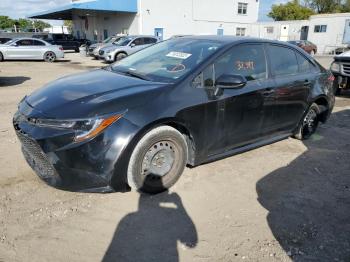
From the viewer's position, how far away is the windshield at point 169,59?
389 cm

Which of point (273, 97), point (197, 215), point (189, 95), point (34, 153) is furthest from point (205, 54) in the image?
point (34, 153)

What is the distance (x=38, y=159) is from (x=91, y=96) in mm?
796

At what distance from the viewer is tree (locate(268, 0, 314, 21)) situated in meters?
64.6

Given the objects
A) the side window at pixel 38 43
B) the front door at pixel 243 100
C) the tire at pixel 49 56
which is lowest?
the tire at pixel 49 56

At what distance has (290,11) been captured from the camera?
66438mm

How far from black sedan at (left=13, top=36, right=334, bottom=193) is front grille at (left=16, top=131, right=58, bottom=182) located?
14mm

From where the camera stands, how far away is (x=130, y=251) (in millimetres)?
2836

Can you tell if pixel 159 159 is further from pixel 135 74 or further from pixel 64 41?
pixel 64 41

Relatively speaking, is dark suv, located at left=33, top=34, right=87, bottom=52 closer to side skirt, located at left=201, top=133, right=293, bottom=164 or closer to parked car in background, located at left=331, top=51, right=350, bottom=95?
parked car in background, located at left=331, top=51, right=350, bottom=95

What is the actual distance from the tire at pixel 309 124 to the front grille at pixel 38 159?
12.8 feet

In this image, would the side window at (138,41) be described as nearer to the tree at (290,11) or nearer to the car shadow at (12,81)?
the car shadow at (12,81)

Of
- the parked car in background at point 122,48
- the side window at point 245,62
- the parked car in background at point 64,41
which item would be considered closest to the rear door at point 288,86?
the side window at point 245,62

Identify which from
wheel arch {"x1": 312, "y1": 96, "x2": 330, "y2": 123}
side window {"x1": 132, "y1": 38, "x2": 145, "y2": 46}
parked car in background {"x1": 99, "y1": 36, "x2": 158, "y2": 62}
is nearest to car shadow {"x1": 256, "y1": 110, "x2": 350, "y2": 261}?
wheel arch {"x1": 312, "y1": 96, "x2": 330, "y2": 123}

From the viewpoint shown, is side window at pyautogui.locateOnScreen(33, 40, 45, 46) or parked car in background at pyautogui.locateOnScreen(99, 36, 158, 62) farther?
side window at pyautogui.locateOnScreen(33, 40, 45, 46)
